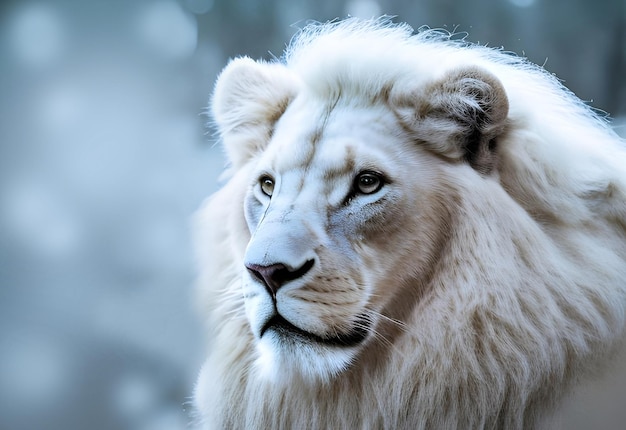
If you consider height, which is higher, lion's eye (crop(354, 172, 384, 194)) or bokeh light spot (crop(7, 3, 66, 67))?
bokeh light spot (crop(7, 3, 66, 67))

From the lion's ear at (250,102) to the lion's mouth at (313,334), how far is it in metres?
0.55

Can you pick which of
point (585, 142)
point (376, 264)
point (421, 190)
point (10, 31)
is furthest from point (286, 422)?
point (10, 31)

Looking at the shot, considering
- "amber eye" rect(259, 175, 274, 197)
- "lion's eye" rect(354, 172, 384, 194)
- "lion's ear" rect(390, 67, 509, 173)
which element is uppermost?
"lion's ear" rect(390, 67, 509, 173)

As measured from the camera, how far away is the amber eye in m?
1.76

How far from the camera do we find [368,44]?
1.81 m

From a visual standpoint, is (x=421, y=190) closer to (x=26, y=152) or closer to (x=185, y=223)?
(x=185, y=223)

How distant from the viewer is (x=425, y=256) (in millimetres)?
1623

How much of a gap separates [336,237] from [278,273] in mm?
165

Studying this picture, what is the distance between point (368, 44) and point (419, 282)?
624 mm

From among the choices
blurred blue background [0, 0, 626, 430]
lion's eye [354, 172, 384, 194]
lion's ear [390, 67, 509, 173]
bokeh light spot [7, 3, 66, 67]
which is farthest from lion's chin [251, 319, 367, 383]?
bokeh light spot [7, 3, 66, 67]

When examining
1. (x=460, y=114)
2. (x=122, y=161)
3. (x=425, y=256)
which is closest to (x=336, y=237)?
(x=425, y=256)

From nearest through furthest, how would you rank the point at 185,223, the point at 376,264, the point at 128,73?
the point at 376,264 → the point at 185,223 → the point at 128,73

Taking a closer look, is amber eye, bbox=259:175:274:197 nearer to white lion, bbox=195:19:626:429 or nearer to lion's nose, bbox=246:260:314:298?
white lion, bbox=195:19:626:429

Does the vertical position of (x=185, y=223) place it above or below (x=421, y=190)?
below
